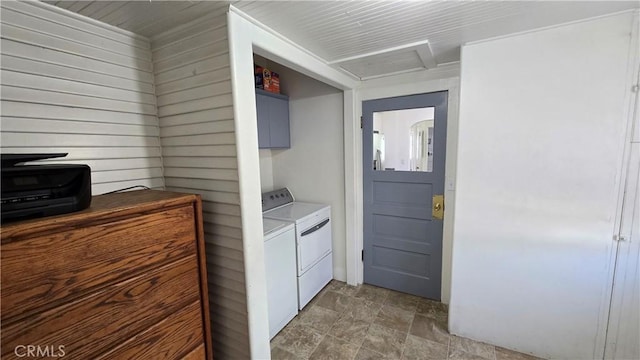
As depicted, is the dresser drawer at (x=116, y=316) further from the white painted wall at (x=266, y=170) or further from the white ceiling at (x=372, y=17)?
the white painted wall at (x=266, y=170)

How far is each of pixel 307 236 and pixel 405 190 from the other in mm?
1035

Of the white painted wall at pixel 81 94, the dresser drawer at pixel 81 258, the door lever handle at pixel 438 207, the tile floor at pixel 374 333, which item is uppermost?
the white painted wall at pixel 81 94

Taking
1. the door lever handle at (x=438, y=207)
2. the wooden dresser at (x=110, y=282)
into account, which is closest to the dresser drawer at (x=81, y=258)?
the wooden dresser at (x=110, y=282)

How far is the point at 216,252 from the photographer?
157cm

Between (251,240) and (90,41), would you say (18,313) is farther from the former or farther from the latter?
(90,41)

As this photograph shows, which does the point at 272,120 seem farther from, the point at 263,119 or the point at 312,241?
the point at 312,241

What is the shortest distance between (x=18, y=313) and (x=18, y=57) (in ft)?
3.54

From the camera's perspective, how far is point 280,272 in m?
2.13

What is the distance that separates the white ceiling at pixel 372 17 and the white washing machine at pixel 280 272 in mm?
1366

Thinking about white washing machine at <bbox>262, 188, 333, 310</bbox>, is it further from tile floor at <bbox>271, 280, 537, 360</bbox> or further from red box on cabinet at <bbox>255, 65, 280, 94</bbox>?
red box on cabinet at <bbox>255, 65, 280, 94</bbox>

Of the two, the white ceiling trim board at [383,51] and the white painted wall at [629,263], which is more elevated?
the white ceiling trim board at [383,51]

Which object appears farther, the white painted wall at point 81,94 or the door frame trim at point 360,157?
the door frame trim at point 360,157

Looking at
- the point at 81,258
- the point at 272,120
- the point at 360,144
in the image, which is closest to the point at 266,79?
the point at 272,120

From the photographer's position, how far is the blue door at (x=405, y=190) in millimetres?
2400
